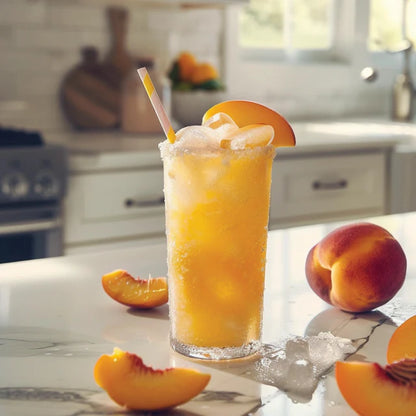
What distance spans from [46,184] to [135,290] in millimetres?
1397

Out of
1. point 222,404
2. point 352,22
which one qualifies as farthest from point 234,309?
point 352,22

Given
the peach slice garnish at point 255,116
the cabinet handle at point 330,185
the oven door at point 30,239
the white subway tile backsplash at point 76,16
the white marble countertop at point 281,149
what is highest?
the white subway tile backsplash at point 76,16

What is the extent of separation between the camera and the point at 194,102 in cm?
294

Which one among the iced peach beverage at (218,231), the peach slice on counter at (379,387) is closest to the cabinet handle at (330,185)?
the iced peach beverage at (218,231)

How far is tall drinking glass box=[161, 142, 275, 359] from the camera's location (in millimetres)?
692

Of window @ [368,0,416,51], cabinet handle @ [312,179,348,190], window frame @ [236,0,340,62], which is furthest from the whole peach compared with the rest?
window @ [368,0,416,51]

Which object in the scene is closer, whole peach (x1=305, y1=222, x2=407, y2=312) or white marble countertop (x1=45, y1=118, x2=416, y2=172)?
whole peach (x1=305, y1=222, x2=407, y2=312)

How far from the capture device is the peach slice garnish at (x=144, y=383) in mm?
576

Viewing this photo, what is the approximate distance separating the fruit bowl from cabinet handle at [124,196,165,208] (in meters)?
0.62

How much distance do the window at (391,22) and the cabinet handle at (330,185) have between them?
1.41m

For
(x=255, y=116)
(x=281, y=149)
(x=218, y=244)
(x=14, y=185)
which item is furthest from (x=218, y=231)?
(x=281, y=149)

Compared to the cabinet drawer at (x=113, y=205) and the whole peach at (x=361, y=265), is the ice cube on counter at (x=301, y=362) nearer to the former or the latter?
the whole peach at (x=361, y=265)

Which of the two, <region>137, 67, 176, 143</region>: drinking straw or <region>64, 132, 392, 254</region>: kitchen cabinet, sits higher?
<region>137, 67, 176, 143</region>: drinking straw

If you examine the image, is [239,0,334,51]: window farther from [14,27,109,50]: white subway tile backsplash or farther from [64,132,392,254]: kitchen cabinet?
[64,132,392,254]: kitchen cabinet
